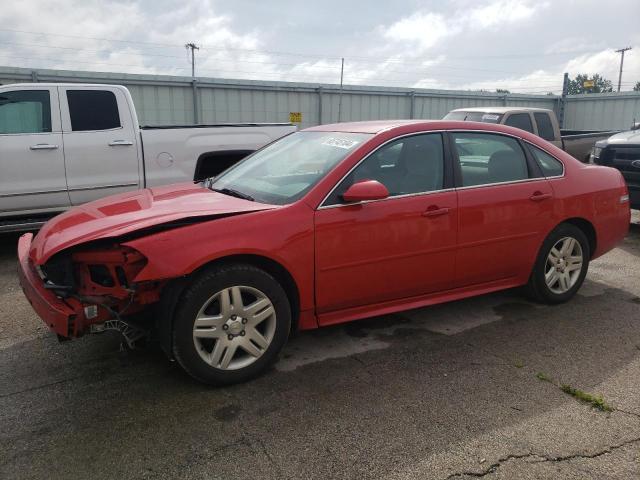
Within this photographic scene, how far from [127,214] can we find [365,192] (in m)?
1.50

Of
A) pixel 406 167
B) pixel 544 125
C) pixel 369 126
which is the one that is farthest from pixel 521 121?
pixel 406 167

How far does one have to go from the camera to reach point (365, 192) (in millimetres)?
3328

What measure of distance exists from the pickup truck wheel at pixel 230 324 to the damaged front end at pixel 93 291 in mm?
279

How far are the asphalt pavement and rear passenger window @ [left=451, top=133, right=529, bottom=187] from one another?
1.15 m

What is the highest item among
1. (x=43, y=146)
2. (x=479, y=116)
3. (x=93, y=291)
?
(x=479, y=116)

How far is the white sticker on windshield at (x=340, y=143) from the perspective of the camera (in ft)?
12.2

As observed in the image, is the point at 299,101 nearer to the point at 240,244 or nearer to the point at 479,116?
the point at 479,116

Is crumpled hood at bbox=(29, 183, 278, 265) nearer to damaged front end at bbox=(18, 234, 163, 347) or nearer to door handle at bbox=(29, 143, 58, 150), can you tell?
damaged front end at bbox=(18, 234, 163, 347)

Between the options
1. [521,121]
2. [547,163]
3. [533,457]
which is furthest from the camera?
[521,121]

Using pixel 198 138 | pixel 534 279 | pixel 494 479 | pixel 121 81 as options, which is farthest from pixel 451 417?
pixel 121 81

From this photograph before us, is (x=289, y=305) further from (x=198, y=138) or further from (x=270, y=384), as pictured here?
(x=198, y=138)

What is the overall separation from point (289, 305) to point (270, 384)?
490 millimetres

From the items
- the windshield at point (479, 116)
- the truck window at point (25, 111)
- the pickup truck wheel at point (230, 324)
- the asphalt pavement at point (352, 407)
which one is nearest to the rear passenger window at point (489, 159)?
the asphalt pavement at point (352, 407)

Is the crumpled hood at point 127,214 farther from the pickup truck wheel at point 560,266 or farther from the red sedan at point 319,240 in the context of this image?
the pickup truck wheel at point 560,266
